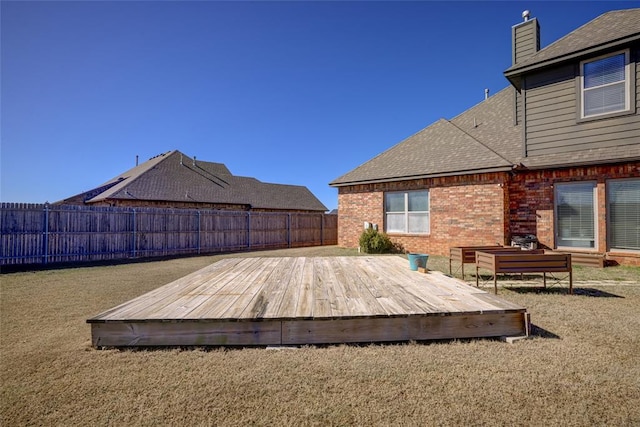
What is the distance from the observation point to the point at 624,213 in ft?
26.6

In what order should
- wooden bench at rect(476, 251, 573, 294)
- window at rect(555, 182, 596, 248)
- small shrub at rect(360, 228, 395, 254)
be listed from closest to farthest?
wooden bench at rect(476, 251, 573, 294), window at rect(555, 182, 596, 248), small shrub at rect(360, 228, 395, 254)

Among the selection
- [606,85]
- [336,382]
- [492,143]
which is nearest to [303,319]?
[336,382]

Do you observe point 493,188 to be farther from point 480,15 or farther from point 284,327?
point 284,327

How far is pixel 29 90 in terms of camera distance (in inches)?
404

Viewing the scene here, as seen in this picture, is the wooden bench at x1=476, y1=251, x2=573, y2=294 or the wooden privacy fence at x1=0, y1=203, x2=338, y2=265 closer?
the wooden bench at x1=476, y1=251, x2=573, y2=294

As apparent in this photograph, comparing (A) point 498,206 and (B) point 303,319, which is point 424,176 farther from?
(B) point 303,319

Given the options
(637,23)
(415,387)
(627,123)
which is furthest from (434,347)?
(637,23)

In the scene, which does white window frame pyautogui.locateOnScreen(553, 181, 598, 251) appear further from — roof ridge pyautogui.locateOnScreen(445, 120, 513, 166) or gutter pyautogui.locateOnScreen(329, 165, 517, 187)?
roof ridge pyautogui.locateOnScreen(445, 120, 513, 166)

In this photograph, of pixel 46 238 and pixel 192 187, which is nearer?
pixel 46 238

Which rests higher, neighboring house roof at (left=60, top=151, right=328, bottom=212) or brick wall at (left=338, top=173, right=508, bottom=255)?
neighboring house roof at (left=60, top=151, right=328, bottom=212)

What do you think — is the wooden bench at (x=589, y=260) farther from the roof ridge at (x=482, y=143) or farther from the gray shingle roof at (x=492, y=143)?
the roof ridge at (x=482, y=143)

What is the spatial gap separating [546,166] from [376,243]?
20.5 feet

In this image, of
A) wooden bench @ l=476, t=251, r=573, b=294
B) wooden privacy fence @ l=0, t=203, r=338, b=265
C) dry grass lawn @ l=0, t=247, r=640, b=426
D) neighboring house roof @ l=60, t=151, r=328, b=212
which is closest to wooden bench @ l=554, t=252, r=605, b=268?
wooden bench @ l=476, t=251, r=573, b=294

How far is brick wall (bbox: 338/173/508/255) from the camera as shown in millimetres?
9945
